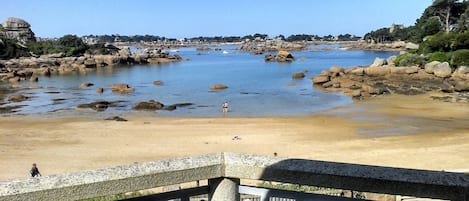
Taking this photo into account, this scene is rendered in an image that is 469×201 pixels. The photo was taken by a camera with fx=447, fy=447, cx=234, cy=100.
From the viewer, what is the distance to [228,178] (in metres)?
2.16

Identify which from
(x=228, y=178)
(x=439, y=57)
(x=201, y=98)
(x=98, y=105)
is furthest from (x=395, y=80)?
(x=228, y=178)

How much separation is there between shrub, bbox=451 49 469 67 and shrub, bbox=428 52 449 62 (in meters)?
1.59

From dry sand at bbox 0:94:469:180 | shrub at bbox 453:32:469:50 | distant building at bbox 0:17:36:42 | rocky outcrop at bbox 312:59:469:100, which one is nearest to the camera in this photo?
dry sand at bbox 0:94:469:180

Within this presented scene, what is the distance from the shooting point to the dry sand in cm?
1762

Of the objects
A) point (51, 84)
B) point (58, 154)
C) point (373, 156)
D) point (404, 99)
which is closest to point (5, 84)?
point (51, 84)

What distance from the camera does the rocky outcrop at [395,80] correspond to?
38.8m

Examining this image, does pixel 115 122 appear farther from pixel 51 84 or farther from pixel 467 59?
pixel 467 59

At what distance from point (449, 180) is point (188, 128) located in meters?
23.7

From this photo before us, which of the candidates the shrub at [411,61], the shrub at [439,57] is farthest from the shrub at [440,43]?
the shrub at [411,61]

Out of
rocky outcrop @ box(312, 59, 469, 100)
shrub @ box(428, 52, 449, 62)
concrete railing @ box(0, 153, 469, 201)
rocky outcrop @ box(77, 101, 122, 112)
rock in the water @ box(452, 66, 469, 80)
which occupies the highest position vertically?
concrete railing @ box(0, 153, 469, 201)

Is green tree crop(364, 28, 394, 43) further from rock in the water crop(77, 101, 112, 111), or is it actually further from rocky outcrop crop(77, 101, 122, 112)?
rock in the water crop(77, 101, 112, 111)

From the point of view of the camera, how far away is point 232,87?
48.4 m

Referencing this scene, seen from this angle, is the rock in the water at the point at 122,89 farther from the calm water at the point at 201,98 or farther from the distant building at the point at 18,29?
the distant building at the point at 18,29

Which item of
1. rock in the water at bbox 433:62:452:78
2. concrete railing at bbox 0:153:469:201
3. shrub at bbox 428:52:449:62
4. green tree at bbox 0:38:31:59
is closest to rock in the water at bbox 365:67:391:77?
shrub at bbox 428:52:449:62
